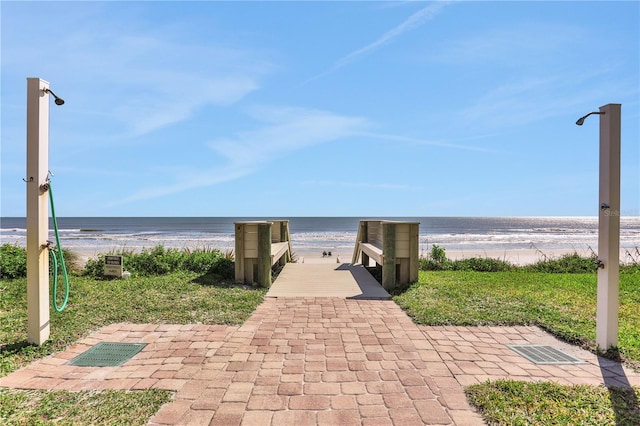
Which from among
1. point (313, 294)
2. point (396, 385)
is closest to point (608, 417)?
point (396, 385)

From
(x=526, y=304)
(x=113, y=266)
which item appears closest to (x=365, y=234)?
(x=526, y=304)

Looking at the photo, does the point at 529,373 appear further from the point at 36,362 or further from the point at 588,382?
the point at 36,362

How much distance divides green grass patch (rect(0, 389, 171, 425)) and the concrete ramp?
3378 mm

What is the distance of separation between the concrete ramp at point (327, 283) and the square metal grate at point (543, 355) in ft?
8.00

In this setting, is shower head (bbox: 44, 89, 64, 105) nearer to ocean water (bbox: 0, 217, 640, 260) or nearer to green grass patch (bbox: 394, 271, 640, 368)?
green grass patch (bbox: 394, 271, 640, 368)

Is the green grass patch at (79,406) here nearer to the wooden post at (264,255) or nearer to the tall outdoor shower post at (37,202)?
the tall outdoor shower post at (37,202)

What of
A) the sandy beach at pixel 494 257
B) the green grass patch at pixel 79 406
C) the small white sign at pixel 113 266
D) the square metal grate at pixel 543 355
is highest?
the small white sign at pixel 113 266

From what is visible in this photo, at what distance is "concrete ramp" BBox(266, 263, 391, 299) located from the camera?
6.12 metres

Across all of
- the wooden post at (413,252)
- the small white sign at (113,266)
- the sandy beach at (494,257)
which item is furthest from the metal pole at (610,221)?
the sandy beach at (494,257)

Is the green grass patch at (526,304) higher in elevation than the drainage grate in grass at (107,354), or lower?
higher

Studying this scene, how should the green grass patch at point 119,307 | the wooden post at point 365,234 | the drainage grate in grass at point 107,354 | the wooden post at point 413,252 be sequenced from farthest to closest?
the wooden post at point 365,234, the wooden post at point 413,252, the green grass patch at point 119,307, the drainage grate in grass at point 107,354

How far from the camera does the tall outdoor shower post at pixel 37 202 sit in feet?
12.1

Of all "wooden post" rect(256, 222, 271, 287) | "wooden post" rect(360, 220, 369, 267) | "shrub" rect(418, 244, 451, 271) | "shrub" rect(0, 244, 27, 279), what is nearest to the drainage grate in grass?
"wooden post" rect(256, 222, 271, 287)

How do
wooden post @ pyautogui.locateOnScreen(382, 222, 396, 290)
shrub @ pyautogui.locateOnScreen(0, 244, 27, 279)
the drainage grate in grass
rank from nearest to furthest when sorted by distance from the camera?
the drainage grate in grass < wooden post @ pyautogui.locateOnScreen(382, 222, 396, 290) < shrub @ pyautogui.locateOnScreen(0, 244, 27, 279)
